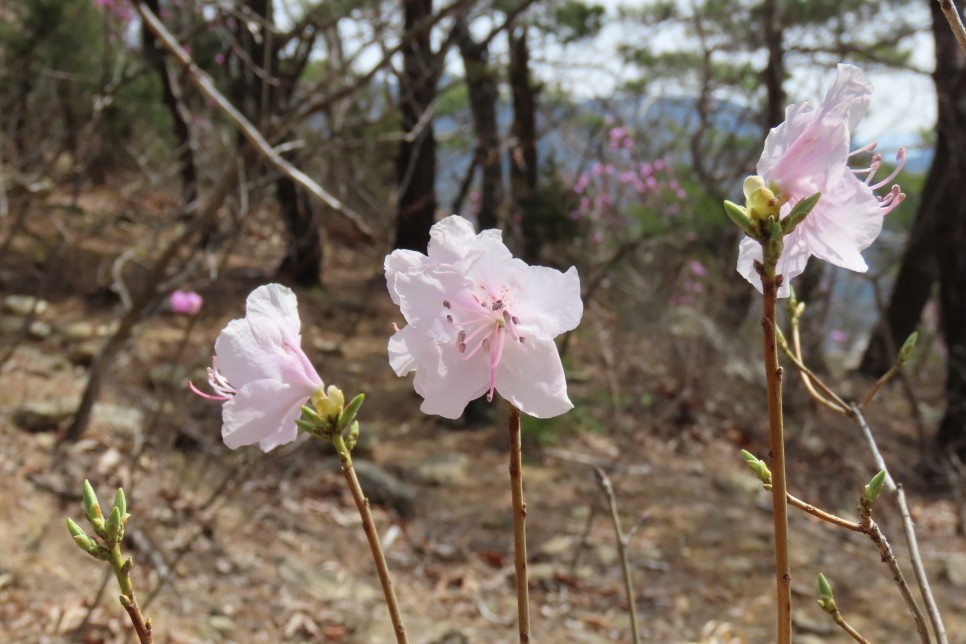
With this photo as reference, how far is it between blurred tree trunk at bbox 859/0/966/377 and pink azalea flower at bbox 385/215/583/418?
3038 millimetres

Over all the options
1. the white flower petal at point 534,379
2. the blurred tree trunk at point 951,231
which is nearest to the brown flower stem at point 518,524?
the white flower petal at point 534,379

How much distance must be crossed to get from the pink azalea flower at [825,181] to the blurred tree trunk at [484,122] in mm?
4778

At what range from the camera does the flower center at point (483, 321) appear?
2.19 ft

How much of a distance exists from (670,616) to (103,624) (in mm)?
2257

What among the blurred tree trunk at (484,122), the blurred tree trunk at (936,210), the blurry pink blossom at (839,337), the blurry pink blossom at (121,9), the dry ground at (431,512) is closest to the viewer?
the dry ground at (431,512)

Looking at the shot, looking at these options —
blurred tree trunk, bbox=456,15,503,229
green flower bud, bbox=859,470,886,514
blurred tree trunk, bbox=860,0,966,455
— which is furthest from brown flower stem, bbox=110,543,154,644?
blurred tree trunk, bbox=456,15,503,229

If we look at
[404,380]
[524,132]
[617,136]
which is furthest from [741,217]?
[617,136]

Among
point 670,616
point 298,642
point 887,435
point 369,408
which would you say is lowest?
point 887,435

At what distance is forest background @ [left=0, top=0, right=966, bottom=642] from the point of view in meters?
3.04

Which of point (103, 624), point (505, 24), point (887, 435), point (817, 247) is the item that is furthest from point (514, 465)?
point (887, 435)

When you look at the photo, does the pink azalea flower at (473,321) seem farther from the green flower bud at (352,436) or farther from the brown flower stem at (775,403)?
the brown flower stem at (775,403)

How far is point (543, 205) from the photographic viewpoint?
8320mm

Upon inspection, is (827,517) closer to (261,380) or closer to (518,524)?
(518,524)

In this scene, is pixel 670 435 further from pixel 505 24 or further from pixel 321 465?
pixel 505 24
